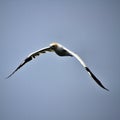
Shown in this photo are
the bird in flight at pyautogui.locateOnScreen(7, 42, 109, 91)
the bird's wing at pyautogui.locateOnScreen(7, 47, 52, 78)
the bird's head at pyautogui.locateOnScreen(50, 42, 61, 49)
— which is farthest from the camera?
the bird's wing at pyautogui.locateOnScreen(7, 47, 52, 78)

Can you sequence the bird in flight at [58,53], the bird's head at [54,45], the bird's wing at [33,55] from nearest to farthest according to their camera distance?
the bird in flight at [58,53] < the bird's head at [54,45] < the bird's wing at [33,55]

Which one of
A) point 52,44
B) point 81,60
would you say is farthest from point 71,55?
point 52,44

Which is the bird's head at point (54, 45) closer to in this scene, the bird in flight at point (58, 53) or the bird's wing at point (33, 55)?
the bird in flight at point (58, 53)

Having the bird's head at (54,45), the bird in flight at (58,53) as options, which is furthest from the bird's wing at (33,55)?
the bird's head at (54,45)

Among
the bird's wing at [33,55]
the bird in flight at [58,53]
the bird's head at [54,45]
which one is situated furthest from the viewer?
the bird's wing at [33,55]

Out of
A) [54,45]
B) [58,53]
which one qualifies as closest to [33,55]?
[54,45]

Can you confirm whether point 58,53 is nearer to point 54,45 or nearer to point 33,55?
point 54,45

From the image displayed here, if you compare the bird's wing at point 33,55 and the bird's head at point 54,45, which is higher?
the bird's wing at point 33,55

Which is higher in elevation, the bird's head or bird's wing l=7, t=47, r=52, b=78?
bird's wing l=7, t=47, r=52, b=78

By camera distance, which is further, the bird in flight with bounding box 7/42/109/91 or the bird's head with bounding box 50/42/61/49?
the bird's head with bounding box 50/42/61/49

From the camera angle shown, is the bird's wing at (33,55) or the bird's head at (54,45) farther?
the bird's wing at (33,55)

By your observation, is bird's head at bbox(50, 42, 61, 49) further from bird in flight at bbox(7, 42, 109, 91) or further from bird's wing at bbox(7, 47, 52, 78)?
bird's wing at bbox(7, 47, 52, 78)

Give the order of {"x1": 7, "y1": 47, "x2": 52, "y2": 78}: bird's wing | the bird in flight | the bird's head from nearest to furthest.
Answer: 1. the bird in flight
2. the bird's head
3. {"x1": 7, "y1": 47, "x2": 52, "y2": 78}: bird's wing

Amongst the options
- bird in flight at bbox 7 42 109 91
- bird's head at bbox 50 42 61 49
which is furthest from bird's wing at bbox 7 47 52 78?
bird's head at bbox 50 42 61 49
